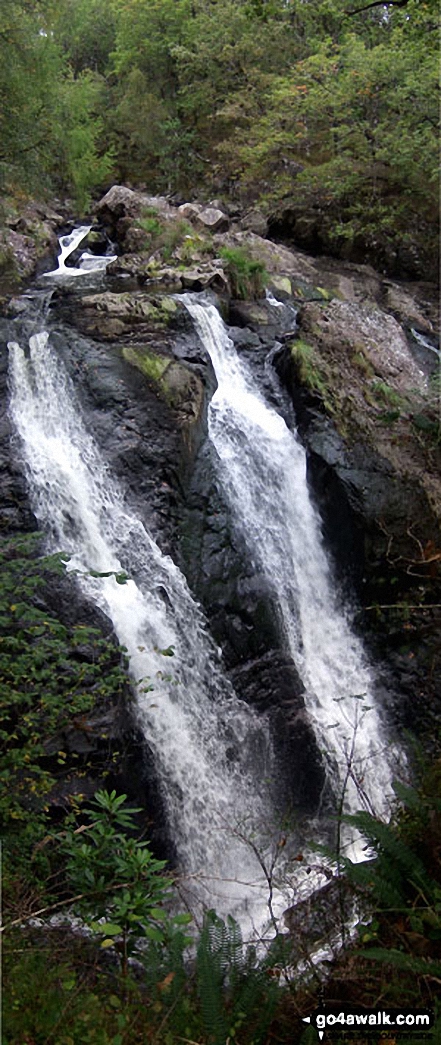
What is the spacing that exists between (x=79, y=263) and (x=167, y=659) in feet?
35.5

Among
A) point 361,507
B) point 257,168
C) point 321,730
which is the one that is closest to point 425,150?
point 257,168

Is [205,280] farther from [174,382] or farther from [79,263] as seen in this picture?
[79,263]

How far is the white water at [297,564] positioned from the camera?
7.53 m

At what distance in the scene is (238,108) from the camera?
18531 millimetres

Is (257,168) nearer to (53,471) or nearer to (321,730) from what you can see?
(53,471)

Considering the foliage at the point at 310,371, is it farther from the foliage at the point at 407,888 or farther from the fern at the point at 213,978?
the fern at the point at 213,978

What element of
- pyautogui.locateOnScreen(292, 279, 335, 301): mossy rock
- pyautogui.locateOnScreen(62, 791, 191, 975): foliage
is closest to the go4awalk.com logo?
pyautogui.locateOnScreen(62, 791, 191, 975): foliage

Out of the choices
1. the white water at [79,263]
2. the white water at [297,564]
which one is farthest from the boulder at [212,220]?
the white water at [297,564]

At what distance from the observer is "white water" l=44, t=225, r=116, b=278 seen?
46.0 feet

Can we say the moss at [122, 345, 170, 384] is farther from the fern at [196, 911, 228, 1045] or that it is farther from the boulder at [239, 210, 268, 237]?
the boulder at [239, 210, 268, 237]

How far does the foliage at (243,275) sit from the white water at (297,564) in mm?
1852

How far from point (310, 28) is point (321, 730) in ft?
68.1

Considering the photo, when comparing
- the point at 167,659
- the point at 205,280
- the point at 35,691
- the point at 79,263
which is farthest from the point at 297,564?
the point at 79,263

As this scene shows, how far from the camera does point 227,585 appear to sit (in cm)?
798
